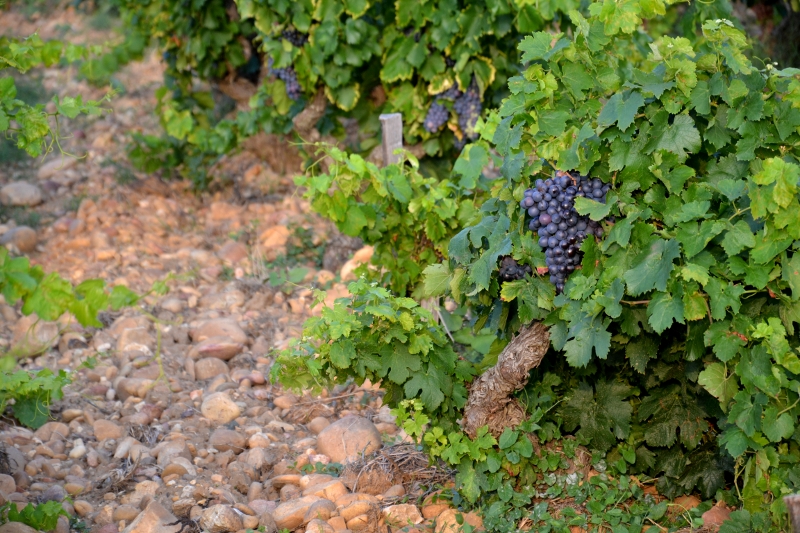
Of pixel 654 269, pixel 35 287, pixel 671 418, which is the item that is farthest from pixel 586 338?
pixel 35 287

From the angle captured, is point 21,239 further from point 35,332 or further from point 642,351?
point 642,351

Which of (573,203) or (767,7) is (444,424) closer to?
(573,203)

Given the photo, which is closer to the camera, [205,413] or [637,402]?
[637,402]

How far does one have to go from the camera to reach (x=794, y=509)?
1.91 metres

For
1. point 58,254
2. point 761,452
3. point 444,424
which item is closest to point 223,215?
point 58,254

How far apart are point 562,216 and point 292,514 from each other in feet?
4.30

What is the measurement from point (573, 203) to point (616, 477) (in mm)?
1015

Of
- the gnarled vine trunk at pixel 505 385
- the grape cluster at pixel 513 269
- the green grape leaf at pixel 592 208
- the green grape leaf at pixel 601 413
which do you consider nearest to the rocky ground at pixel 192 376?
the gnarled vine trunk at pixel 505 385

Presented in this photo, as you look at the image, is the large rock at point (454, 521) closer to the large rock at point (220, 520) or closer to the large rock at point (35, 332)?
the large rock at point (220, 520)

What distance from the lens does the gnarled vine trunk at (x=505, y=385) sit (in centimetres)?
262

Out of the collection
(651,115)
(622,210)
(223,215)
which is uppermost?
(651,115)

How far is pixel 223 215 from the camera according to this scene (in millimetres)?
5461

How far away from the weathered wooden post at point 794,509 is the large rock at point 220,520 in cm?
167

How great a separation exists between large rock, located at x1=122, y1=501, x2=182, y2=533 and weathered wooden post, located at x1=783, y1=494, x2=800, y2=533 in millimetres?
1848
